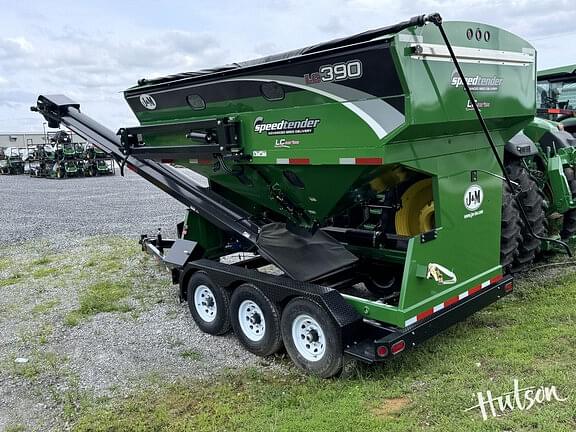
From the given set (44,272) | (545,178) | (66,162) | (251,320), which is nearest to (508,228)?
(545,178)

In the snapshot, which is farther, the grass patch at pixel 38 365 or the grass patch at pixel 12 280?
the grass patch at pixel 12 280

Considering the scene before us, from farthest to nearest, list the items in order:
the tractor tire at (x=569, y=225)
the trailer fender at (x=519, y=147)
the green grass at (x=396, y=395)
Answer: the tractor tire at (x=569, y=225) → the trailer fender at (x=519, y=147) → the green grass at (x=396, y=395)

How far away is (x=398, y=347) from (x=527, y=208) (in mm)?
2682

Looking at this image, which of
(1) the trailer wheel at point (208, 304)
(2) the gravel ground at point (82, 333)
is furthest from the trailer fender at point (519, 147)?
(2) the gravel ground at point (82, 333)

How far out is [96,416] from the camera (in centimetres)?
372

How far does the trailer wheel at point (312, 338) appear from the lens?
12.9ft

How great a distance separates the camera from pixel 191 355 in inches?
186

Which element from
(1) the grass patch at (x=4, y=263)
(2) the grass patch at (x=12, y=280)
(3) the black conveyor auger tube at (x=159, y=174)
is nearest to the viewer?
(3) the black conveyor auger tube at (x=159, y=174)

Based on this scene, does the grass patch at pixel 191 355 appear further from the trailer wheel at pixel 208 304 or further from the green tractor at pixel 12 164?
the green tractor at pixel 12 164

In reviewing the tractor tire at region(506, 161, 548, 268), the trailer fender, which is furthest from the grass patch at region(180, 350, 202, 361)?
the trailer fender

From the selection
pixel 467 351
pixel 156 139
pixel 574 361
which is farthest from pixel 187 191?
pixel 574 361

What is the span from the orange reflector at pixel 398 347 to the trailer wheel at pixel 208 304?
1771 millimetres

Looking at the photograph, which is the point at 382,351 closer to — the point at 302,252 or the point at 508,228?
the point at 302,252

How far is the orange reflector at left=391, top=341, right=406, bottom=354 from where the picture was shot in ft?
12.2
